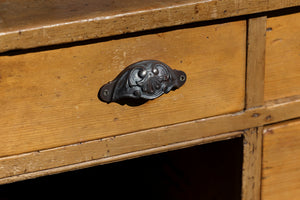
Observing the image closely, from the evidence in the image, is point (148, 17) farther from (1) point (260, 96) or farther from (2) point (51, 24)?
(1) point (260, 96)

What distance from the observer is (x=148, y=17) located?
1.83ft

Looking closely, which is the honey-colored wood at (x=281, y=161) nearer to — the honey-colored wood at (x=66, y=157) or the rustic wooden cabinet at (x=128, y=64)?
the rustic wooden cabinet at (x=128, y=64)

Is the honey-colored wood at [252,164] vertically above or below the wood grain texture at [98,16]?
below

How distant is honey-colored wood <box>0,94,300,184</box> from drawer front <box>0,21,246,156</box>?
1cm

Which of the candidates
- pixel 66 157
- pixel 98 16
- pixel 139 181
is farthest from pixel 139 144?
pixel 139 181

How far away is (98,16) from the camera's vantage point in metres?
0.55

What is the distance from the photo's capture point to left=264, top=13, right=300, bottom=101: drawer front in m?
0.64

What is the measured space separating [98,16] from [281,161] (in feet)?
1.43

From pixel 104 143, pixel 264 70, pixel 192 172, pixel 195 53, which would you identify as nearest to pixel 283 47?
pixel 264 70

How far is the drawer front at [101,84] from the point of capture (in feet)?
1.83

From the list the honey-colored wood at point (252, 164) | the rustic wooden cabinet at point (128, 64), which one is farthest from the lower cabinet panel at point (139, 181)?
the rustic wooden cabinet at point (128, 64)

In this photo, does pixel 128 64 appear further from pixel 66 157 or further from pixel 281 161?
pixel 281 161

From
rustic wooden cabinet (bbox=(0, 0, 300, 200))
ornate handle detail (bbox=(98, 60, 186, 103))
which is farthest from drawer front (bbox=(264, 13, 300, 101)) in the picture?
ornate handle detail (bbox=(98, 60, 186, 103))

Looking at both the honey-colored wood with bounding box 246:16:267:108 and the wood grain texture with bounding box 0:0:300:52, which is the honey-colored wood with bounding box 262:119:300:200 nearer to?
the honey-colored wood with bounding box 246:16:267:108
